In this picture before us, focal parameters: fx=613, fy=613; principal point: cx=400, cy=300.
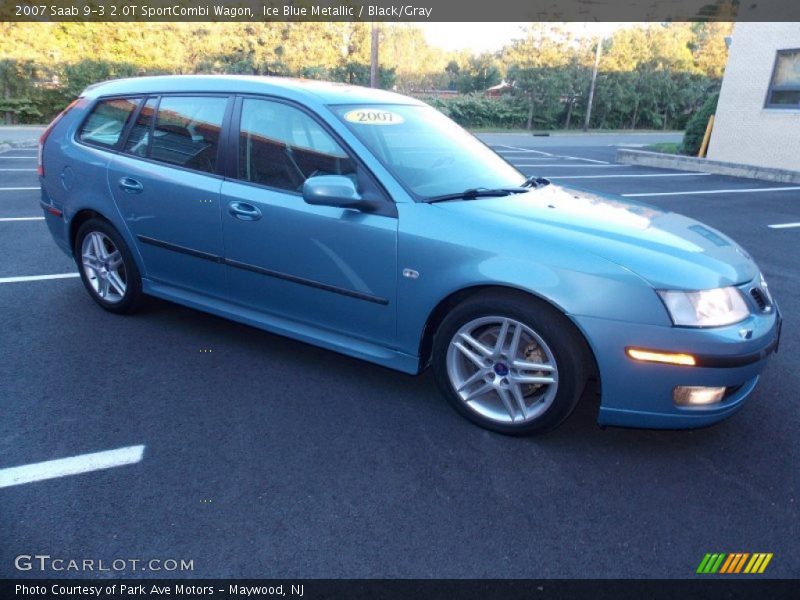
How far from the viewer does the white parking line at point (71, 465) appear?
267 cm

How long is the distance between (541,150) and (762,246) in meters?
15.6

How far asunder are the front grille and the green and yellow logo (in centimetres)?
119

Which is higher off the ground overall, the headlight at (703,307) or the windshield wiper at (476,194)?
the windshield wiper at (476,194)

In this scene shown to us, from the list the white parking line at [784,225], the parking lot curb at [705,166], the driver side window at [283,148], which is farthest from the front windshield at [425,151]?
the parking lot curb at [705,166]

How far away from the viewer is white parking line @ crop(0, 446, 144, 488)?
267cm

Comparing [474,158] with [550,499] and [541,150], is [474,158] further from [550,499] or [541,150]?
[541,150]

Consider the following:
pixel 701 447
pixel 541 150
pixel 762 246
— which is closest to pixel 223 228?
pixel 701 447

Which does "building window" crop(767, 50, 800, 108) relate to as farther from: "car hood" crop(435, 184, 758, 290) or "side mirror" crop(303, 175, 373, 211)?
"side mirror" crop(303, 175, 373, 211)

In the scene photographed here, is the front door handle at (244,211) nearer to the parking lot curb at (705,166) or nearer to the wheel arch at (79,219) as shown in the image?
the wheel arch at (79,219)

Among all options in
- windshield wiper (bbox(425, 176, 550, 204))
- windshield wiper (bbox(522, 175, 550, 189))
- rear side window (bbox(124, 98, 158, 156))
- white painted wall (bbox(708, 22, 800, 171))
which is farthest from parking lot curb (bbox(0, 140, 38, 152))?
white painted wall (bbox(708, 22, 800, 171))

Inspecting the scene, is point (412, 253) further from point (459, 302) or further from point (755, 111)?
point (755, 111)

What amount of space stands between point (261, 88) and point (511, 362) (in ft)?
7.22

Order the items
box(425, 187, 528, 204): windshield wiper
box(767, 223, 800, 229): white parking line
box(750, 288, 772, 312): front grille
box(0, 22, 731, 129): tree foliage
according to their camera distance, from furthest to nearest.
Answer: box(0, 22, 731, 129): tree foliage
box(767, 223, 800, 229): white parking line
box(425, 187, 528, 204): windshield wiper
box(750, 288, 772, 312): front grille

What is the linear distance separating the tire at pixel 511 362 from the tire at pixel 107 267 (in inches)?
96.4
